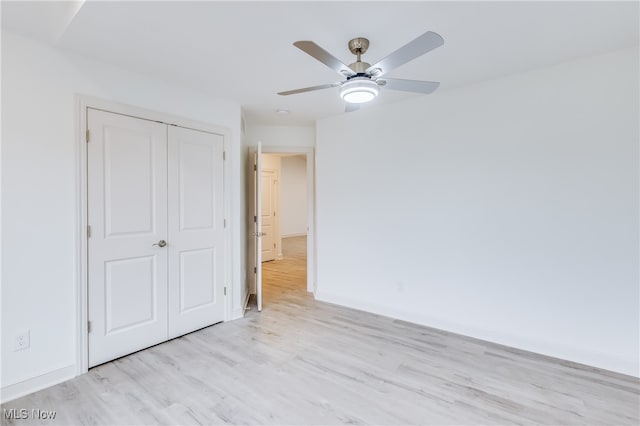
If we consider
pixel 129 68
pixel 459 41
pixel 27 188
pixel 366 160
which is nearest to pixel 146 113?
pixel 129 68

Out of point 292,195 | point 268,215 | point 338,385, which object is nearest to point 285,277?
point 268,215

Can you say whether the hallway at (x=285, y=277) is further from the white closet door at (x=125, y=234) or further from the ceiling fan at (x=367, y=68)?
the ceiling fan at (x=367, y=68)

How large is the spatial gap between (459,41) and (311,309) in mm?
3082

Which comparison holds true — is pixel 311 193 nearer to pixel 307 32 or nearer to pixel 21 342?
pixel 307 32

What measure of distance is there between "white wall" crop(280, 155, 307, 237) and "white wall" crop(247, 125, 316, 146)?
617 centimetres

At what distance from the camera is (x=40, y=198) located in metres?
2.16

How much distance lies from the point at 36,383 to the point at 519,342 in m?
3.81

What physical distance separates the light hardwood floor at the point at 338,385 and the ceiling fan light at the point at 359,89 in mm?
2016

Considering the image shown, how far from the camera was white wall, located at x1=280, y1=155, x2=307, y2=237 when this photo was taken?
10703mm

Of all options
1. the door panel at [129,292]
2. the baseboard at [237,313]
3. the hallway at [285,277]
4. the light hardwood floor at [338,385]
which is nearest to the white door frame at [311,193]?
the hallway at [285,277]

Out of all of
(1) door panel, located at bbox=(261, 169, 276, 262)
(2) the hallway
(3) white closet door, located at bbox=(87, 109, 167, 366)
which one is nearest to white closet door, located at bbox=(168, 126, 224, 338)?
(3) white closet door, located at bbox=(87, 109, 167, 366)

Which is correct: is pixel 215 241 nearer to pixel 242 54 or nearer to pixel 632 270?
pixel 242 54

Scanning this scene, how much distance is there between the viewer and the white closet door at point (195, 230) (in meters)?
2.93

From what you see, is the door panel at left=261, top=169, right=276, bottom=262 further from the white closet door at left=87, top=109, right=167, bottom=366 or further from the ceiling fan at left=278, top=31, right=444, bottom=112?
the ceiling fan at left=278, top=31, right=444, bottom=112
